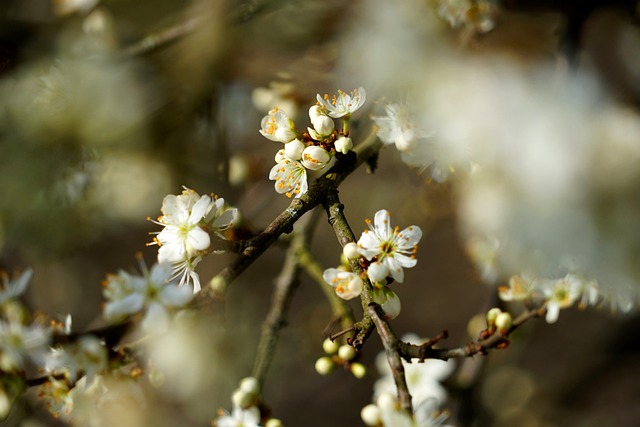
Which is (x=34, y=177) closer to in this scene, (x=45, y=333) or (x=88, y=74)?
(x=88, y=74)

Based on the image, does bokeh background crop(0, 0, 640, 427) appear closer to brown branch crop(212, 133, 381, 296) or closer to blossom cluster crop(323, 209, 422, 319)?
brown branch crop(212, 133, 381, 296)

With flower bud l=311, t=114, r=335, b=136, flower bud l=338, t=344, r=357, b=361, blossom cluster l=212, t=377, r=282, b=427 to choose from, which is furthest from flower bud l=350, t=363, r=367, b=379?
flower bud l=311, t=114, r=335, b=136

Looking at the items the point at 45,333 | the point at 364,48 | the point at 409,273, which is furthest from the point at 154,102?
the point at 409,273

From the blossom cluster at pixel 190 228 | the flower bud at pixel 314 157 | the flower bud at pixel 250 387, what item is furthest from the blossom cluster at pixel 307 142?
the flower bud at pixel 250 387

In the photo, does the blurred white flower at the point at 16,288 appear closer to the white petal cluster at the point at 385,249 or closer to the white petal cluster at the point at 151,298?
the white petal cluster at the point at 151,298

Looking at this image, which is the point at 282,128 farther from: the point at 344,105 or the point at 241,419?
the point at 241,419

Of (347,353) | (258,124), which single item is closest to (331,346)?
(347,353)
